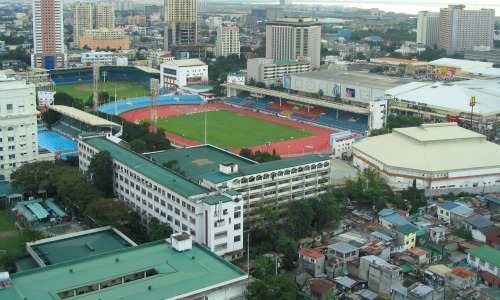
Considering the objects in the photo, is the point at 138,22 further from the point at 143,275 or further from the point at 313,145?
the point at 143,275

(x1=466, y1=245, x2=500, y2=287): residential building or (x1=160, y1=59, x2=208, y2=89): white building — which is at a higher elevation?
(x1=160, y1=59, x2=208, y2=89): white building

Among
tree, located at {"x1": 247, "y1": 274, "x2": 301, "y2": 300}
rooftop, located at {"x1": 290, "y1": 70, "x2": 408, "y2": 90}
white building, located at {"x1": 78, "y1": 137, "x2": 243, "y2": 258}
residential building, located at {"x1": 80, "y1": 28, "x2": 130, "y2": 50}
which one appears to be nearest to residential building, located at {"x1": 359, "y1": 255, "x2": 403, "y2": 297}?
tree, located at {"x1": 247, "y1": 274, "x2": 301, "y2": 300}

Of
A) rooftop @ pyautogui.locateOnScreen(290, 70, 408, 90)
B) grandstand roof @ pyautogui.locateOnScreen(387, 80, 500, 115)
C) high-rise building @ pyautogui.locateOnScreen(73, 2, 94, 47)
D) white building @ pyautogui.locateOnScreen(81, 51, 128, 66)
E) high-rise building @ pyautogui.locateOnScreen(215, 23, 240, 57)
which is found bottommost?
grandstand roof @ pyautogui.locateOnScreen(387, 80, 500, 115)

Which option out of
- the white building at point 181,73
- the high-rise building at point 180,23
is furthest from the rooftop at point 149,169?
the high-rise building at point 180,23

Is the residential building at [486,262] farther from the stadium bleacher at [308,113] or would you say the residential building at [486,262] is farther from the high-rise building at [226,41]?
the high-rise building at [226,41]

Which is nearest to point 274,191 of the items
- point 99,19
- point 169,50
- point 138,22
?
point 169,50

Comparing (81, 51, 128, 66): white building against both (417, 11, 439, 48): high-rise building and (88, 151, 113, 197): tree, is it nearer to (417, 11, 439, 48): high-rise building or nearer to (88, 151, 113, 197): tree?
(417, 11, 439, 48): high-rise building
